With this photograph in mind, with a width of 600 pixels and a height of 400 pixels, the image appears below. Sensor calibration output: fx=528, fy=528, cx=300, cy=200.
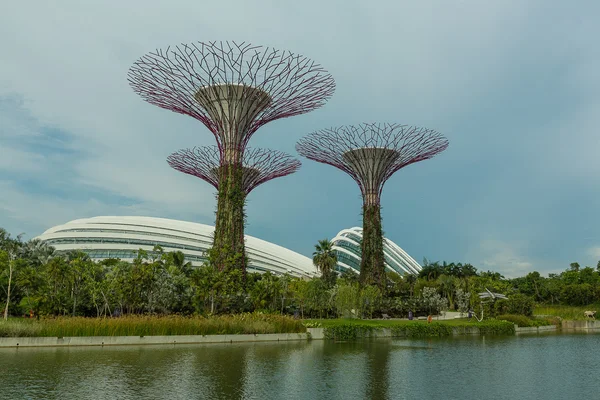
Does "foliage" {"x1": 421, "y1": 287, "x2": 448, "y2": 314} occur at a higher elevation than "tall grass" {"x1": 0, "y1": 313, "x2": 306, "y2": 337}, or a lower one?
higher

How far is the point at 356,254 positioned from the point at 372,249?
4889 centimetres

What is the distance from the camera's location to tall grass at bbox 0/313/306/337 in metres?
20.3

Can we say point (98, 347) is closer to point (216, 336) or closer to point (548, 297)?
point (216, 336)

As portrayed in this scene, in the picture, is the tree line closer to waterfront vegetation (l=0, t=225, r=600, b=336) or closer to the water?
waterfront vegetation (l=0, t=225, r=600, b=336)

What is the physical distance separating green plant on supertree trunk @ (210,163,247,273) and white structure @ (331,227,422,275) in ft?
190

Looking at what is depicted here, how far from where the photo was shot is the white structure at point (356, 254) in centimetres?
9375

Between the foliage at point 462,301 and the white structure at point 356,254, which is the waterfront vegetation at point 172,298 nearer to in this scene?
the foliage at point 462,301

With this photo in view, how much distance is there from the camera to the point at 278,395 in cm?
1126

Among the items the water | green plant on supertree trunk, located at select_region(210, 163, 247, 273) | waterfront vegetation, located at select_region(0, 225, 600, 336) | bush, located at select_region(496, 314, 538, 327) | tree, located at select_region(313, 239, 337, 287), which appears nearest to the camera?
the water

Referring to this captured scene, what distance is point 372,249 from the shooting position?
46938 millimetres

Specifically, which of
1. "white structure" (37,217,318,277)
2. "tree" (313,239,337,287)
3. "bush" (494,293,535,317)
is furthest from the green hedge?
"white structure" (37,217,318,277)

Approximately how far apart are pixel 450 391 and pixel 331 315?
27.5 metres

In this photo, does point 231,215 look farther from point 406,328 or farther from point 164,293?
point 406,328

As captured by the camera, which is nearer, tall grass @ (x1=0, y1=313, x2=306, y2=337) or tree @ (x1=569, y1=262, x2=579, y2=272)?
tall grass @ (x1=0, y1=313, x2=306, y2=337)
